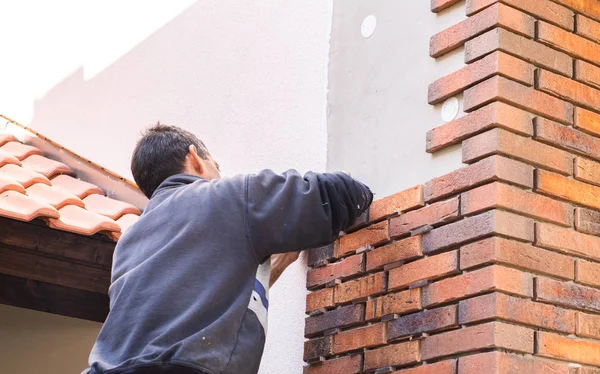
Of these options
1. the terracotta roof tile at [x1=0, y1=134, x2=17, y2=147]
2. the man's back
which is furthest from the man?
the terracotta roof tile at [x1=0, y1=134, x2=17, y2=147]

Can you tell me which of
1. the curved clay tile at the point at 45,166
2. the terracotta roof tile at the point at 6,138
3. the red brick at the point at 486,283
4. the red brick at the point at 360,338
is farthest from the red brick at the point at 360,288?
the terracotta roof tile at the point at 6,138

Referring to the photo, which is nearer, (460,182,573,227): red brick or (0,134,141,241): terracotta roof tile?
(460,182,573,227): red brick

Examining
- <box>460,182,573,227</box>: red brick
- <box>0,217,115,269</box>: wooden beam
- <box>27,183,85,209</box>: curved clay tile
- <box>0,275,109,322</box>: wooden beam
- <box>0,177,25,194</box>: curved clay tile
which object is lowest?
<box>460,182,573,227</box>: red brick

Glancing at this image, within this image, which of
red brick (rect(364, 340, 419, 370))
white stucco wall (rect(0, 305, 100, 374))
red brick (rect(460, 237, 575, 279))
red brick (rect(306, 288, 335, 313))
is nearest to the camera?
red brick (rect(460, 237, 575, 279))

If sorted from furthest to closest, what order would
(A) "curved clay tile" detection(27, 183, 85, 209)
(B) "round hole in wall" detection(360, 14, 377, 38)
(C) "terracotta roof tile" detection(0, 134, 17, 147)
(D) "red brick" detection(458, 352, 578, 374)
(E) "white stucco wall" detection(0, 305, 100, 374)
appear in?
1. (E) "white stucco wall" detection(0, 305, 100, 374)
2. (C) "terracotta roof tile" detection(0, 134, 17, 147)
3. (A) "curved clay tile" detection(27, 183, 85, 209)
4. (B) "round hole in wall" detection(360, 14, 377, 38)
5. (D) "red brick" detection(458, 352, 578, 374)

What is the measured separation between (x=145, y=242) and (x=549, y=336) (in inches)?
47.9

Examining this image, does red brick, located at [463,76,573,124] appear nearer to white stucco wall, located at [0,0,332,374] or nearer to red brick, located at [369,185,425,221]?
red brick, located at [369,185,425,221]

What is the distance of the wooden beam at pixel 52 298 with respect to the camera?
461 cm

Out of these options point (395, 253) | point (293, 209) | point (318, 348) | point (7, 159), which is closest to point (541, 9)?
point (395, 253)

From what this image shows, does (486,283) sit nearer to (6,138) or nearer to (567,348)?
(567,348)

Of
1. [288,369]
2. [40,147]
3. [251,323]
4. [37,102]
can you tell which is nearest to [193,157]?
[251,323]

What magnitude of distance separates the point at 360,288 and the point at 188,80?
6.87ft

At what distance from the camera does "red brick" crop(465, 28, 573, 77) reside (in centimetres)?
296

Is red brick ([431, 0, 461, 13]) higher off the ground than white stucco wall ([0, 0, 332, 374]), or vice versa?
white stucco wall ([0, 0, 332, 374])
